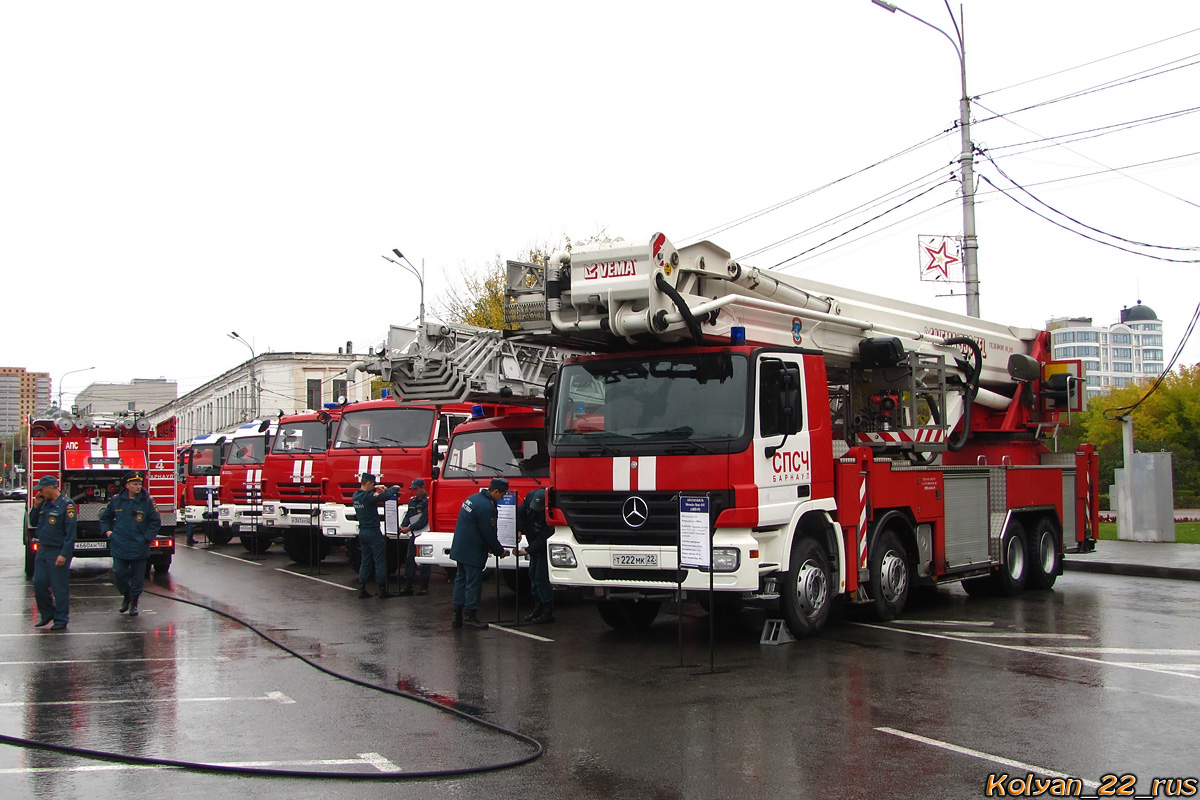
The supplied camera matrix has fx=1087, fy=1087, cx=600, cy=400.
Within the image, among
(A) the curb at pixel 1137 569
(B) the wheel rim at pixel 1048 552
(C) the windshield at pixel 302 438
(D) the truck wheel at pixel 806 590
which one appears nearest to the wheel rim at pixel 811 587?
(D) the truck wheel at pixel 806 590

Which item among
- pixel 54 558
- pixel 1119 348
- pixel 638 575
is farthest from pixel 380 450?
pixel 1119 348

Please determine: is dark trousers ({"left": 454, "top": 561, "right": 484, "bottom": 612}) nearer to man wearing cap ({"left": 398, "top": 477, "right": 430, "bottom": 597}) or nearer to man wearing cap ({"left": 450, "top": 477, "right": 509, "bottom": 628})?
man wearing cap ({"left": 450, "top": 477, "right": 509, "bottom": 628})

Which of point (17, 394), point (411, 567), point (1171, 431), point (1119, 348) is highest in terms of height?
point (1119, 348)

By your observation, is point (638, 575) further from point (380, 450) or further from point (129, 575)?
point (380, 450)

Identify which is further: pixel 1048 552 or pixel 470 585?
pixel 1048 552

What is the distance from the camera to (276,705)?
7957 mm

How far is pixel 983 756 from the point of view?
248 inches

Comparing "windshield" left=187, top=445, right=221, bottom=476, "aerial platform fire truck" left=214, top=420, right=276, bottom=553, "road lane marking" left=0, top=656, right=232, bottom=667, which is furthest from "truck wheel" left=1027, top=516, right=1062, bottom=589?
"windshield" left=187, top=445, right=221, bottom=476

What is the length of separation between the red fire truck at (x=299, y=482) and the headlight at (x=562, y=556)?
9583 mm

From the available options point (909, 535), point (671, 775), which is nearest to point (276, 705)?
point (671, 775)

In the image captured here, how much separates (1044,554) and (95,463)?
51.0 ft

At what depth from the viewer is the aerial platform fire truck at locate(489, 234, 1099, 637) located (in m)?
9.63

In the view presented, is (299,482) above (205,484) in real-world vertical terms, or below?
above

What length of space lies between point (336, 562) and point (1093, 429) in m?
53.4
